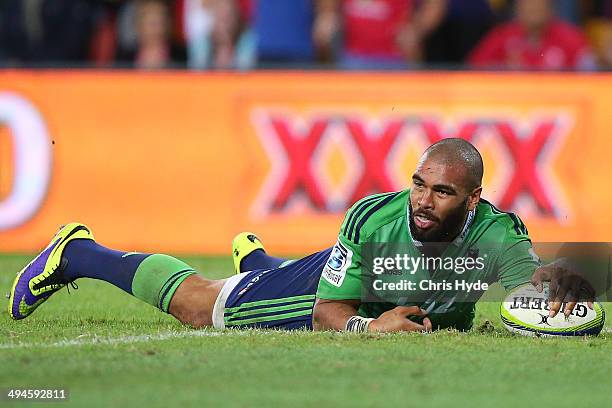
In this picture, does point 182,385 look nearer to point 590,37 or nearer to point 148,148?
point 148,148

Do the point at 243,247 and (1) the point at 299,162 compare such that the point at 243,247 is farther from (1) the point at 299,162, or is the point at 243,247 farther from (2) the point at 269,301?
(1) the point at 299,162

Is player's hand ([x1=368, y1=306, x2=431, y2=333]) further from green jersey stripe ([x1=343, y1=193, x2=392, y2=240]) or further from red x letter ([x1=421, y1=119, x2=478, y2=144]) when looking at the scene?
red x letter ([x1=421, y1=119, x2=478, y2=144])

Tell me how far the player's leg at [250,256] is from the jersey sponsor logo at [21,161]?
159 inches

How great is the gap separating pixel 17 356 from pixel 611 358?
9.73ft

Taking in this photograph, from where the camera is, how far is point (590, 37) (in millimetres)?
15859

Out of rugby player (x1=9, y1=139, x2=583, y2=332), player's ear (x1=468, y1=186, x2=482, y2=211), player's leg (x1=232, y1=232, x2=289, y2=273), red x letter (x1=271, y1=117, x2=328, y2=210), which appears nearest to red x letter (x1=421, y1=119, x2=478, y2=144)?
red x letter (x1=271, y1=117, x2=328, y2=210)

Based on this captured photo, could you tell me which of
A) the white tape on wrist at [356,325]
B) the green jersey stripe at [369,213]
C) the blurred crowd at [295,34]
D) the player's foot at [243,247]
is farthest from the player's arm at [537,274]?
the blurred crowd at [295,34]

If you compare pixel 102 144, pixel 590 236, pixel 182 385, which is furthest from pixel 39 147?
pixel 182 385

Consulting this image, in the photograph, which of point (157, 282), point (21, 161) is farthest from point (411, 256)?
point (21, 161)

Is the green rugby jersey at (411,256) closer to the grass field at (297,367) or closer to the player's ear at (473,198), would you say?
the player's ear at (473,198)

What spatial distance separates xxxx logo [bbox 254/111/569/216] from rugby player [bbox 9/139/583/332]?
4.58m

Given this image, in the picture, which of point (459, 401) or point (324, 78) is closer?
point (459, 401)

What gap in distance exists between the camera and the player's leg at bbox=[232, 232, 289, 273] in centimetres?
855

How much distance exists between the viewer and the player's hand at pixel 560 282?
22.3ft
